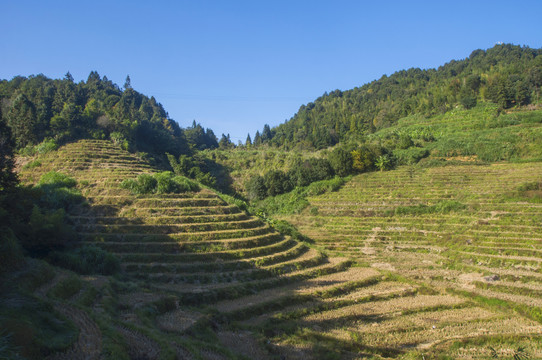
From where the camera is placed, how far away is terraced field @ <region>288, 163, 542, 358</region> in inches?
546

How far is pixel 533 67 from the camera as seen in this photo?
5628 centimetres

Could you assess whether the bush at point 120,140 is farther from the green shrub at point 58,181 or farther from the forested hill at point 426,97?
the forested hill at point 426,97

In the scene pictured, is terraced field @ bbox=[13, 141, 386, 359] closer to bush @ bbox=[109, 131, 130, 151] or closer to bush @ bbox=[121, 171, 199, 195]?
bush @ bbox=[121, 171, 199, 195]

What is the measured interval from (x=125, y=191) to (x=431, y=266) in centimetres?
2183

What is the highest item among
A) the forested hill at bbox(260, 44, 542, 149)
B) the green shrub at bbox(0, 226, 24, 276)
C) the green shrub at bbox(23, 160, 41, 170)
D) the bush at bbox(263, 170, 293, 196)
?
the forested hill at bbox(260, 44, 542, 149)

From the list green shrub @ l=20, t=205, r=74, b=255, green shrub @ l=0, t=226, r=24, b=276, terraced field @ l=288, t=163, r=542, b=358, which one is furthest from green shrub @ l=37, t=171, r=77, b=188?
terraced field @ l=288, t=163, r=542, b=358

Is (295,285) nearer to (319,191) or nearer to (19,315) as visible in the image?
(19,315)

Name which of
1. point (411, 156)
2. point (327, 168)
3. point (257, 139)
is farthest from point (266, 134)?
point (411, 156)

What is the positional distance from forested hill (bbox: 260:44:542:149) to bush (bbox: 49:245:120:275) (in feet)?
175

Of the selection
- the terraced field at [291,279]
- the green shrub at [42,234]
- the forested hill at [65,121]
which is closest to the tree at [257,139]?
the forested hill at [65,121]

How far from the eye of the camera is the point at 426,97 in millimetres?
71750

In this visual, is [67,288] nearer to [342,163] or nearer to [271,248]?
[271,248]

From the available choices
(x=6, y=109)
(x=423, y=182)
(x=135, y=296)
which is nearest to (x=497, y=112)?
(x=423, y=182)

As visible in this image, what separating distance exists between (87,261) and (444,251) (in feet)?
77.9
